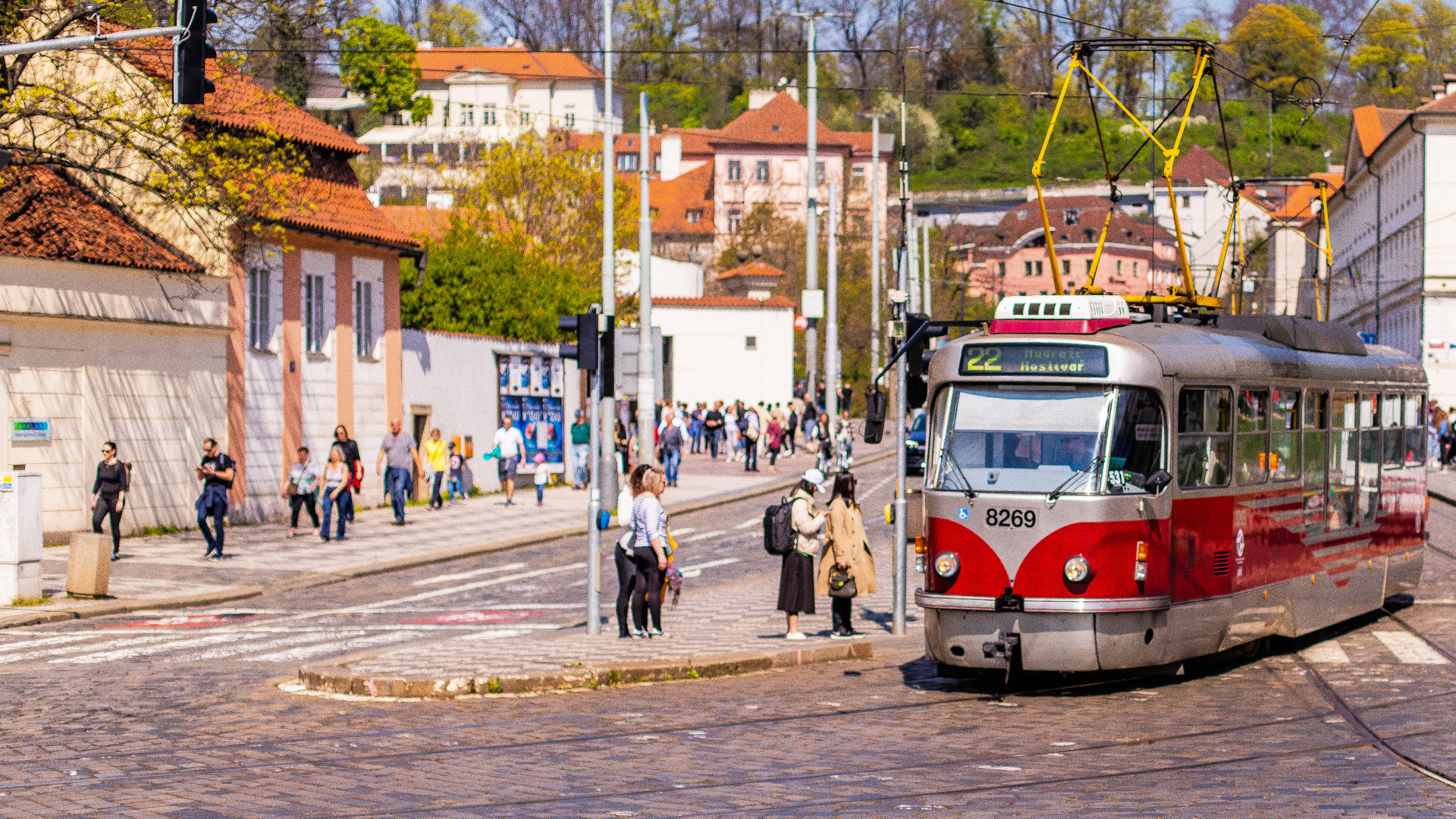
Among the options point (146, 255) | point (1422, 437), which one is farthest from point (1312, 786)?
point (146, 255)

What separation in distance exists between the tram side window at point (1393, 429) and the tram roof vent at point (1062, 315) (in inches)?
229

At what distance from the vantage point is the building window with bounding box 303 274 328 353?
3412 cm

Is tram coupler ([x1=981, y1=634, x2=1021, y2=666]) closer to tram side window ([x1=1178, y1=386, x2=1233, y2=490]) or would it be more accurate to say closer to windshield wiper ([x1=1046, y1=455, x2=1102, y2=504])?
windshield wiper ([x1=1046, y1=455, x2=1102, y2=504])

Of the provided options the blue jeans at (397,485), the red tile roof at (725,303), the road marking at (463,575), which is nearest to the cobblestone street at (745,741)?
the road marking at (463,575)

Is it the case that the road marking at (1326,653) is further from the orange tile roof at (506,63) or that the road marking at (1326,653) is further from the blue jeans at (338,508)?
the orange tile roof at (506,63)

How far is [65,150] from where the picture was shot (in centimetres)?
3089

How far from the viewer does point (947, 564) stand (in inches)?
525

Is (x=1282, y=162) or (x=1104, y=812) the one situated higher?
(x=1282, y=162)

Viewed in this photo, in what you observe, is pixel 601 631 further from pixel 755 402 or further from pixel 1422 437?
pixel 755 402

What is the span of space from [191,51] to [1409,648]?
1238cm

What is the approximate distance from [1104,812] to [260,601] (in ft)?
50.1

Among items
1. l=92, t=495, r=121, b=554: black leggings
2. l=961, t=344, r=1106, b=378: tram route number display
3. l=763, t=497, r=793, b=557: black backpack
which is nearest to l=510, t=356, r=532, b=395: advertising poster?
l=92, t=495, r=121, b=554: black leggings

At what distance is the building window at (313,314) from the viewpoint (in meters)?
34.1

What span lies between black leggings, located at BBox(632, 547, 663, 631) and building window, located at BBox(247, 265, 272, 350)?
17690mm
